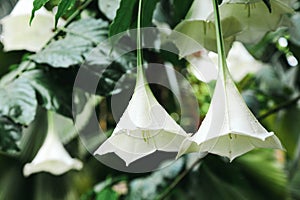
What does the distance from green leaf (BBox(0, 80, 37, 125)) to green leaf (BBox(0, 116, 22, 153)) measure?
0.03 meters

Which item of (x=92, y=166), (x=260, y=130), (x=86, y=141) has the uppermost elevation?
(x=260, y=130)

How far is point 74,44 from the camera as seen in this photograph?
63cm

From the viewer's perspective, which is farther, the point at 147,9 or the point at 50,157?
the point at 50,157

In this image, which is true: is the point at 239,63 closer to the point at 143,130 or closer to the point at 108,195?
the point at 108,195

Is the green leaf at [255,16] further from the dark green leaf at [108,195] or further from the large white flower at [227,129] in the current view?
the dark green leaf at [108,195]

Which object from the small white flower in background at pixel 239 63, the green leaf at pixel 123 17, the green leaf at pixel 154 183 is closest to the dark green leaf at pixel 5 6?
the green leaf at pixel 123 17

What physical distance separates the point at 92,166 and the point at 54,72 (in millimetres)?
559

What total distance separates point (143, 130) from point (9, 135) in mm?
263

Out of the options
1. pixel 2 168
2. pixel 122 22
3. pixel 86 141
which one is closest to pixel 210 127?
pixel 122 22

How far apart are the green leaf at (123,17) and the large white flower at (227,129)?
13cm

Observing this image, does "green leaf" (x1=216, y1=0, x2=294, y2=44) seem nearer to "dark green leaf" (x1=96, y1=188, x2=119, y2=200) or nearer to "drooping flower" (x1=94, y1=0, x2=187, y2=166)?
"drooping flower" (x1=94, y1=0, x2=187, y2=166)

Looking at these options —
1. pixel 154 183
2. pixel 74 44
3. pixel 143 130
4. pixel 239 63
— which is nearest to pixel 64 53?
pixel 74 44

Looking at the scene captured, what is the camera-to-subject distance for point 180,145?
0.39 metres

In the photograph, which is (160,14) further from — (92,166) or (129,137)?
(92,166)
